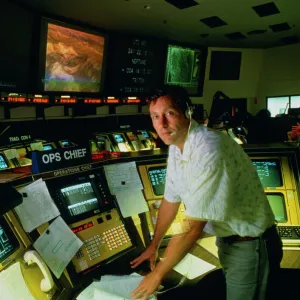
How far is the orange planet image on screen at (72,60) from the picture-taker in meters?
4.61

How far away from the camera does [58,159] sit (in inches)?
63.6

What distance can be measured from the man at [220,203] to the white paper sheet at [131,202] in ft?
1.18

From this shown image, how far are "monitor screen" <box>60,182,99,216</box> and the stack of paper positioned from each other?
346 mm

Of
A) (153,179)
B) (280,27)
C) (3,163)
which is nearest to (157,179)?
(153,179)

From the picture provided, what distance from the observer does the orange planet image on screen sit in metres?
4.61

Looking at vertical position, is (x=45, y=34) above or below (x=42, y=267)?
above

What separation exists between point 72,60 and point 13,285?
4.19 meters

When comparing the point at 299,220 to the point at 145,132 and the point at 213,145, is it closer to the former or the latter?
the point at 213,145

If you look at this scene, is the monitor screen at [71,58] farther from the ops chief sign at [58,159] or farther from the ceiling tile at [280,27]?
the ceiling tile at [280,27]

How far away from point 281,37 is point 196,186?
8381 millimetres

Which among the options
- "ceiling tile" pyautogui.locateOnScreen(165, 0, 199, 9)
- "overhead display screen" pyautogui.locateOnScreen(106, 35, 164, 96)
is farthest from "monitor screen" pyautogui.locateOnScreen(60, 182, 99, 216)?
"overhead display screen" pyautogui.locateOnScreen(106, 35, 164, 96)

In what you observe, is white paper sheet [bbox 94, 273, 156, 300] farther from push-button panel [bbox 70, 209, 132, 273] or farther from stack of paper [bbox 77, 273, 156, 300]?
push-button panel [bbox 70, 209, 132, 273]

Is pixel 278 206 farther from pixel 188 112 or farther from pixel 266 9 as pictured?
pixel 266 9

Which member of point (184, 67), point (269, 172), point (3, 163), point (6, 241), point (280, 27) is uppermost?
point (280, 27)
